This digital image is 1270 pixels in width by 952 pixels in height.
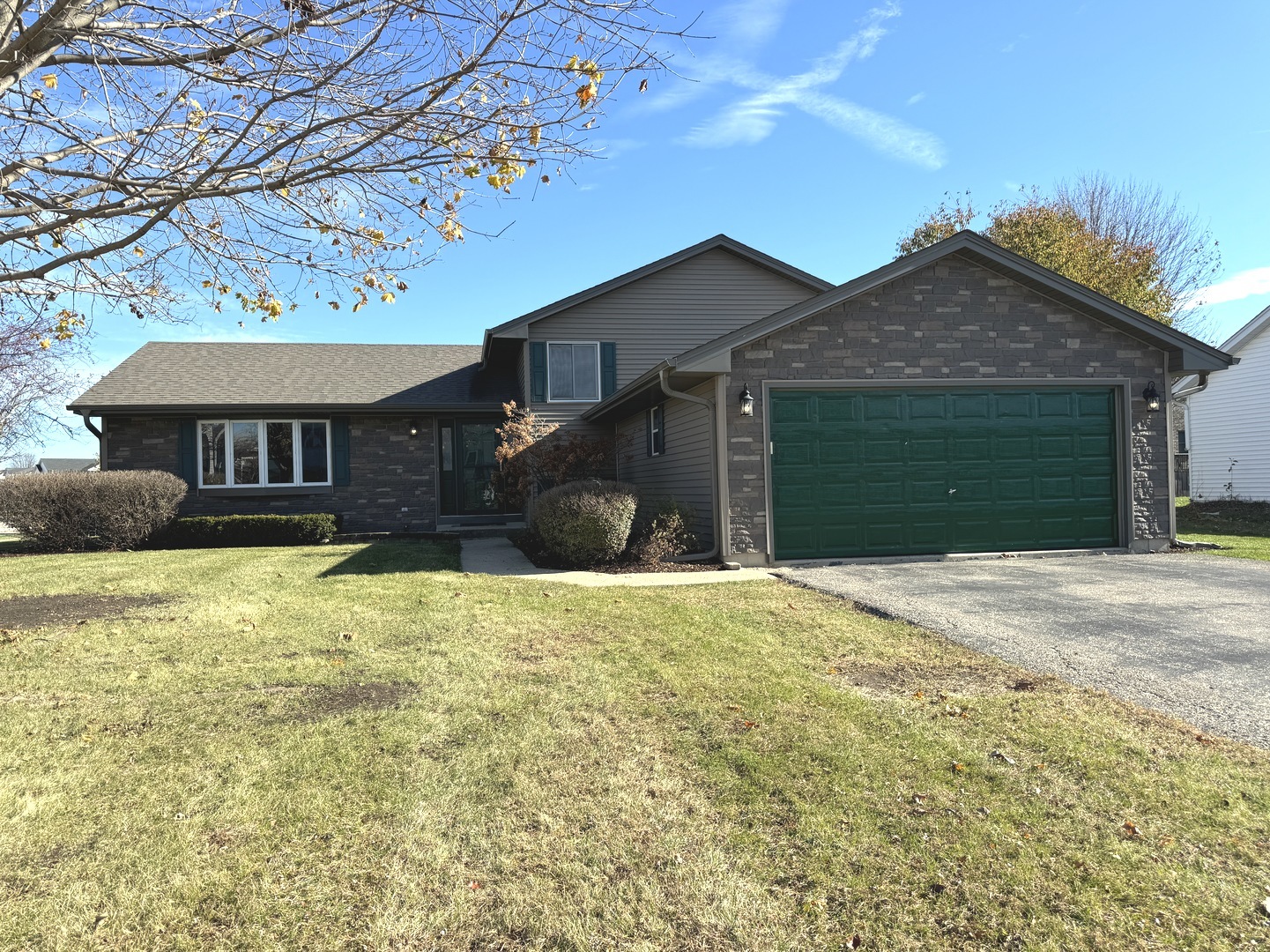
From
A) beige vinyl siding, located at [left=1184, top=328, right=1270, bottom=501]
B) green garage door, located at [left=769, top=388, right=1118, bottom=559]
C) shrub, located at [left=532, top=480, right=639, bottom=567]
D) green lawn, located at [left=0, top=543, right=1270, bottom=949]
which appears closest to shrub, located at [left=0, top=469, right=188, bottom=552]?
shrub, located at [left=532, top=480, right=639, bottom=567]

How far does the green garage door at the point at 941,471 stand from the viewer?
1086 cm

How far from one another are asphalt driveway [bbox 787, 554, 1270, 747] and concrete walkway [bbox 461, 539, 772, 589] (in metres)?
0.84

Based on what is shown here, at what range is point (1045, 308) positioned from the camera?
11406mm

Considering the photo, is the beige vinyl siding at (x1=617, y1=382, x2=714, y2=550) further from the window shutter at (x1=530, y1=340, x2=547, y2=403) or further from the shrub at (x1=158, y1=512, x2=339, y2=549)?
the shrub at (x1=158, y1=512, x2=339, y2=549)

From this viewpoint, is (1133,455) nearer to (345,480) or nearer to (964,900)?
(964,900)

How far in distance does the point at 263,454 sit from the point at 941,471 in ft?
43.8

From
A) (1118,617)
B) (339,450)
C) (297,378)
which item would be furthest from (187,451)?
(1118,617)

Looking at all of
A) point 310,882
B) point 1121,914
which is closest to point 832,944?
point 1121,914

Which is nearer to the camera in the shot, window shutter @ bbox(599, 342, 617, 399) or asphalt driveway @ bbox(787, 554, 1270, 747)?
asphalt driveway @ bbox(787, 554, 1270, 747)

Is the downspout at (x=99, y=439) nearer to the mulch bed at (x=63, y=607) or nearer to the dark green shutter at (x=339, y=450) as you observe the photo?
the dark green shutter at (x=339, y=450)

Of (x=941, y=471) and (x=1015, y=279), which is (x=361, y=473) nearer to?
(x=941, y=471)

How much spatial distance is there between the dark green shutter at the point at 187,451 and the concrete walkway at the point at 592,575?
797cm

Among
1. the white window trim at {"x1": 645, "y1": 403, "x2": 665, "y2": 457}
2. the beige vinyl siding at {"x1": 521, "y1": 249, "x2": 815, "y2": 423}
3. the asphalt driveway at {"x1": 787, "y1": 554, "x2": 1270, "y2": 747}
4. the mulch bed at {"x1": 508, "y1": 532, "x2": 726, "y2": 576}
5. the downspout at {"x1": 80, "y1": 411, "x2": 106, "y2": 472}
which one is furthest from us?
the beige vinyl siding at {"x1": 521, "y1": 249, "x2": 815, "y2": 423}

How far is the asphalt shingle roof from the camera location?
16281mm
